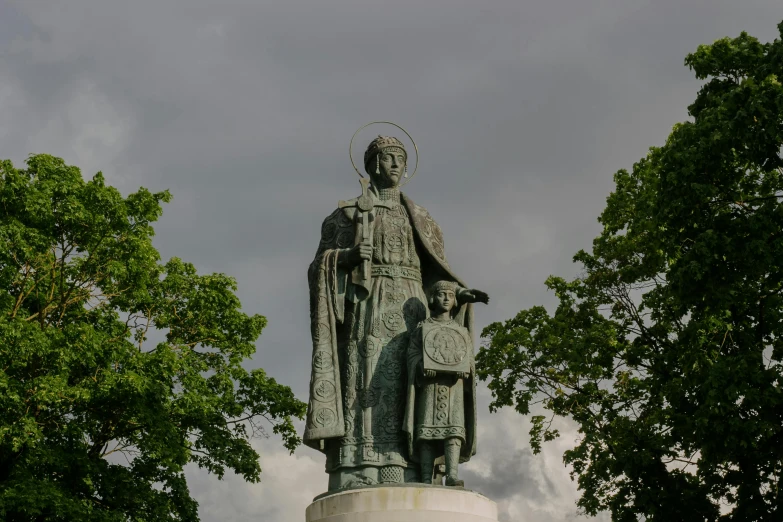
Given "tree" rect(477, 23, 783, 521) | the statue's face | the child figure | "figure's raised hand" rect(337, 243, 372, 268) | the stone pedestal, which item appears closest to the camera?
the stone pedestal

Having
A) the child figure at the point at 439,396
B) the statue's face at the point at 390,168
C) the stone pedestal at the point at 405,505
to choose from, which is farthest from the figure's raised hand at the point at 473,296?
the stone pedestal at the point at 405,505

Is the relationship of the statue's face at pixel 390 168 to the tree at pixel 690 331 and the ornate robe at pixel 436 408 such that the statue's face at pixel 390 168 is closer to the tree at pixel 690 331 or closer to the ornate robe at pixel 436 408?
the ornate robe at pixel 436 408

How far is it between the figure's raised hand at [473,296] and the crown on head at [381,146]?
204cm

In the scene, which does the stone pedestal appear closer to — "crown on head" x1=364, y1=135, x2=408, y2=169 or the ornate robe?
the ornate robe

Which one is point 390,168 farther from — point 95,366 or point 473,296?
point 95,366

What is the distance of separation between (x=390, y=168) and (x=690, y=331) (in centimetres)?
875

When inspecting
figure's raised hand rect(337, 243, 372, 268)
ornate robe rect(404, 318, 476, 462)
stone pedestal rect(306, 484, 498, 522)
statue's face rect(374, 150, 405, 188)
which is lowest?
stone pedestal rect(306, 484, 498, 522)

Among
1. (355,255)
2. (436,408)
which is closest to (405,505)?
(436,408)

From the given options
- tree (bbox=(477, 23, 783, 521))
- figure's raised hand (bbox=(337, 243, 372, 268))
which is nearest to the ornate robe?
figure's raised hand (bbox=(337, 243, 372, 268))

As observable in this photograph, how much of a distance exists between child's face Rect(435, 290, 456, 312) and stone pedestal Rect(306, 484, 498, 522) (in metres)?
2.00

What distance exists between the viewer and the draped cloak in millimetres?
11031

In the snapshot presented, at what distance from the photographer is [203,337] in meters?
22.9

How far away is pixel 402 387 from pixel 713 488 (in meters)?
9.95

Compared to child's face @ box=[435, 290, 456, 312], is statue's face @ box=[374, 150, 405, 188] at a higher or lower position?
higher
